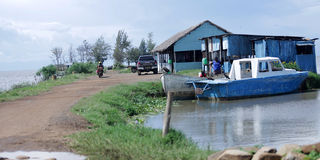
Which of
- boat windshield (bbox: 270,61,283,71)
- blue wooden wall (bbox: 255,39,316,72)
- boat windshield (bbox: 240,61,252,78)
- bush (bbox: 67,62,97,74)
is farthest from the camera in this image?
bush (bbox: 67,62,97,74)

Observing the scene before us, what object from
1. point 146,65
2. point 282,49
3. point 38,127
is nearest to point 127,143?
point 38,127

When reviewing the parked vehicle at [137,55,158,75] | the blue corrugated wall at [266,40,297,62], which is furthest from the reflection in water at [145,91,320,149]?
the parked vehicle at [137,55,158,75]

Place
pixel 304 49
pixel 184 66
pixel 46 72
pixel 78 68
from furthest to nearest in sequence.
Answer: pixel 78 68, pixel 46 72, pixel 184 66, pixel 304 49

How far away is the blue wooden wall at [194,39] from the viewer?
30.9 metres

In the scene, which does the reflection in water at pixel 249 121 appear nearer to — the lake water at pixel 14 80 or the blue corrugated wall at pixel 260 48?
the blue corrugated wall at pixel 260 48

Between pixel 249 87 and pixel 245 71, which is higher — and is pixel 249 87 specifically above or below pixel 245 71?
below

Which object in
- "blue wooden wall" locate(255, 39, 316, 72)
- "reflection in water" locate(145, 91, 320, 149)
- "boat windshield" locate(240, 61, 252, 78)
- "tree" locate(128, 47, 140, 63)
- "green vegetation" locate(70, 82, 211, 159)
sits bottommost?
"reflection in water" locate(145, 91, 320, 149)

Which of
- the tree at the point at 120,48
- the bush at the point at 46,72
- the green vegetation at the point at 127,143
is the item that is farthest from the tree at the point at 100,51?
the green vegetation at the point at 127,143

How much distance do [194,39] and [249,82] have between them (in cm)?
1518

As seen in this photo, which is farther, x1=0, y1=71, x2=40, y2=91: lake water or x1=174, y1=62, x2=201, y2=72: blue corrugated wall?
x1=174, y1=62, x2=201, y2=72: blue corrugated wall

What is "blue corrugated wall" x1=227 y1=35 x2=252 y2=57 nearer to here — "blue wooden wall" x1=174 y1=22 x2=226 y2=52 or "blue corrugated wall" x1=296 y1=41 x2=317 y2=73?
"blue corrugated wall" x1=296 y1=41 x2=317 y2=73

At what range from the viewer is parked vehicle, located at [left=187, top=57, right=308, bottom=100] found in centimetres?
1648

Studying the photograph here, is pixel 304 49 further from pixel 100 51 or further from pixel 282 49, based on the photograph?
pixel 100 51

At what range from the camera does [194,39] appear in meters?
31.2
